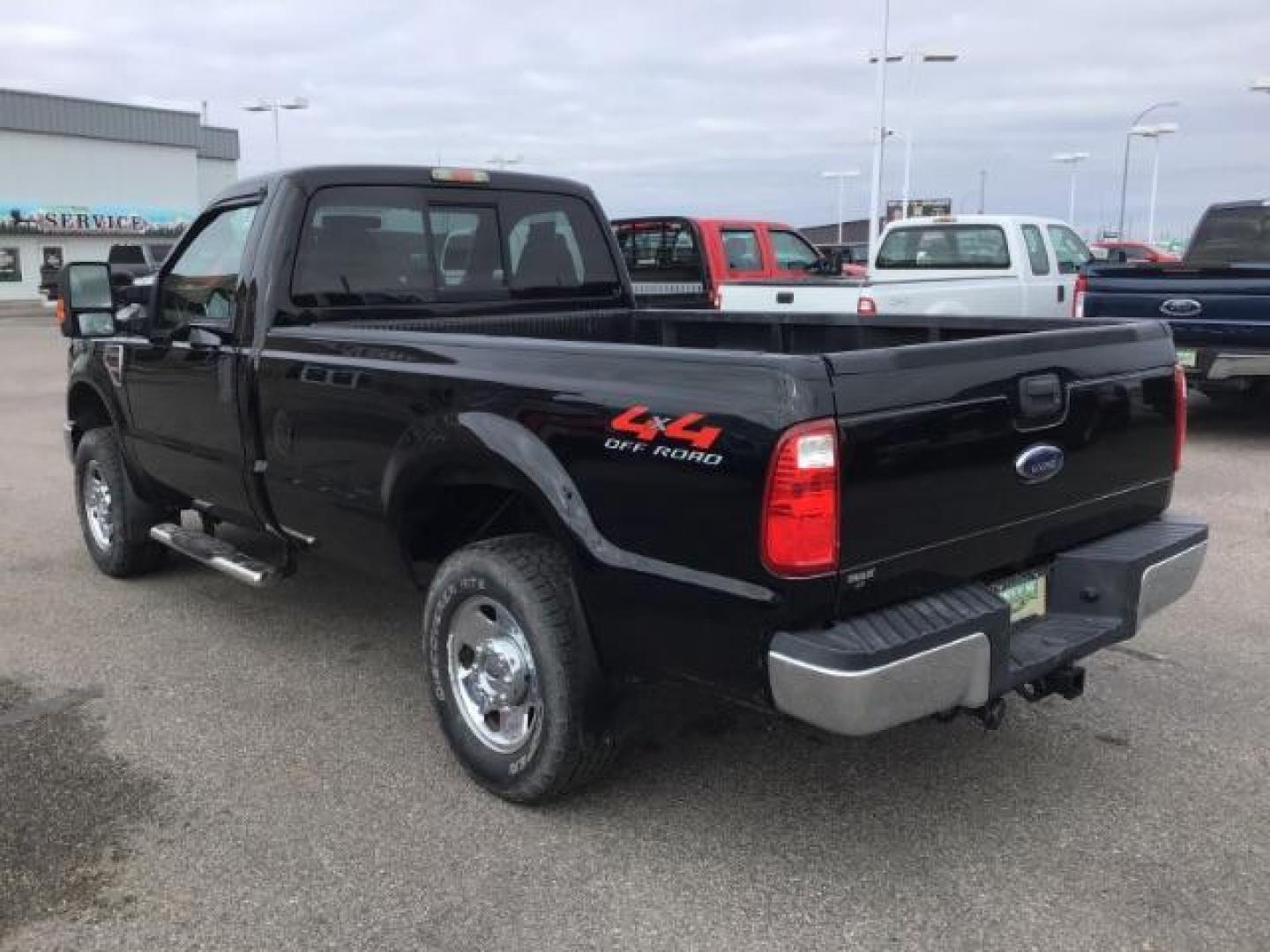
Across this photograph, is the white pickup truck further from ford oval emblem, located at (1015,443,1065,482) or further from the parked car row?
ford oval emblem, located at (1015,443,1065,482)

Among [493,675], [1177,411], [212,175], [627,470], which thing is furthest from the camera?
[212,175]

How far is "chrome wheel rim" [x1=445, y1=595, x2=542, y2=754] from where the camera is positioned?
11.1 feet

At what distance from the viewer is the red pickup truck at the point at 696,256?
1327 cm

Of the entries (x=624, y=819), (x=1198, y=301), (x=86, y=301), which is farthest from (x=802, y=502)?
(x=1198, y=301)

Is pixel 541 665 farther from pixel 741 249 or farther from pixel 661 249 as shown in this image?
pixel 741 249

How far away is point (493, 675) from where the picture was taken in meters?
3.50

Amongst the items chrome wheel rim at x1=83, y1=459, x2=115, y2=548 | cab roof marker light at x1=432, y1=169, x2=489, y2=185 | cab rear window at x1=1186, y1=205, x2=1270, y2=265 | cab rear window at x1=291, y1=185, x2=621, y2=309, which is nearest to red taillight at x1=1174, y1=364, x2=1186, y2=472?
cab rear window at x1=291, y1=185, x2=621, y2=309

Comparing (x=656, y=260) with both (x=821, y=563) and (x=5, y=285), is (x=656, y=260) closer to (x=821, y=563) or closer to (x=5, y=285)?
(x=821, y=563)

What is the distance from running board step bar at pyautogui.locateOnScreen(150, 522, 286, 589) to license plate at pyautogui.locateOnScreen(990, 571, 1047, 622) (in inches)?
110

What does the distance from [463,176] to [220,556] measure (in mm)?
1878

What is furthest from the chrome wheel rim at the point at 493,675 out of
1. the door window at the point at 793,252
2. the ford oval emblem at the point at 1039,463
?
the door window at the point at 793,252

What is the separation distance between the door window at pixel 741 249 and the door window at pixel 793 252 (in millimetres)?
333

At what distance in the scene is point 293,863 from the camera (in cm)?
315

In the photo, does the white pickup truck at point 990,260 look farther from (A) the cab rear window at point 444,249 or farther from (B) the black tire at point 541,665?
(B) the black tire at point 541,665
